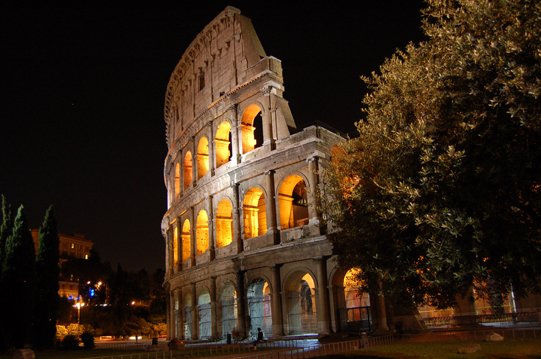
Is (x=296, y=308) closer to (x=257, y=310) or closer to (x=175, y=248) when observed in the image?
(x=257, y=310)

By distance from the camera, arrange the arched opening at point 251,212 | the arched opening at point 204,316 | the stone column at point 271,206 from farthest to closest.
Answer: the arched opening at point 204,316 < the arched opening at point 251,212 < the stone column at point 271,206

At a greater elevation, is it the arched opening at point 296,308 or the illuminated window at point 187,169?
the illuminated window at point 187,169

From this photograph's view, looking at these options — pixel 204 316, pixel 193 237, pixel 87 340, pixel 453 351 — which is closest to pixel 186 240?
pixel 193 237

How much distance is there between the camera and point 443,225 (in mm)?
9812

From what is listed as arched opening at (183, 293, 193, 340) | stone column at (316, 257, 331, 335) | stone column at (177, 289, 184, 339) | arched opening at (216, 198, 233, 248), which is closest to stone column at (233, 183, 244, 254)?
arched opening at (216, 198, 233, 248)

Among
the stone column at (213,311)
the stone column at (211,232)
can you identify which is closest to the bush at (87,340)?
the stone column at (213,311)

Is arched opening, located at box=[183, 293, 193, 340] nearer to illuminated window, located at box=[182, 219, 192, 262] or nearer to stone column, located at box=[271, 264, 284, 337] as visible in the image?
illuminated window, located at box=[182, 219, 192, 262]

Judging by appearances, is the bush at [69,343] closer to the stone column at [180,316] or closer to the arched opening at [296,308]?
the stone column at [180,316]

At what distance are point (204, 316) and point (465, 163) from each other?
23.2 m

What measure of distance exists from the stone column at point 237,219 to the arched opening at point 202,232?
14.3 ft

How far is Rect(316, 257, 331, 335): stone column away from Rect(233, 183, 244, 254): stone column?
17.2 ft

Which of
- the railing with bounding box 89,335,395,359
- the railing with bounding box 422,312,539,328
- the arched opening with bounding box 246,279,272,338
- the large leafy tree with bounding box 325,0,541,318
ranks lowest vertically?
the railing with bounding box 89,335,395,359

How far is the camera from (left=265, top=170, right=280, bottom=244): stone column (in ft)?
82.9

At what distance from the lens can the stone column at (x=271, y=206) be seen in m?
25.3
